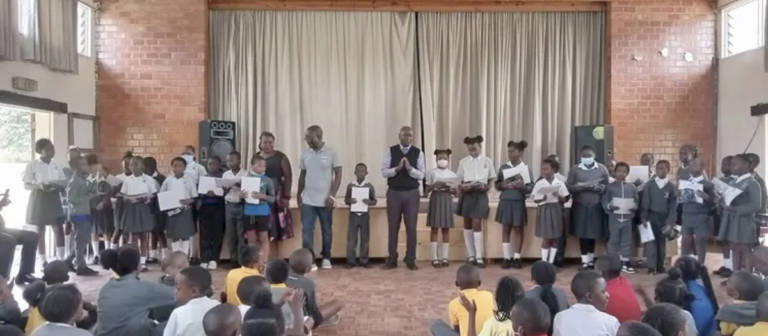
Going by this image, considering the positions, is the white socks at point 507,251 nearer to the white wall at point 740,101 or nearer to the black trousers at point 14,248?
the white wall at point 740,101

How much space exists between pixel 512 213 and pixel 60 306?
18.0ft

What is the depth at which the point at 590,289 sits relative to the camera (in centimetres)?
322

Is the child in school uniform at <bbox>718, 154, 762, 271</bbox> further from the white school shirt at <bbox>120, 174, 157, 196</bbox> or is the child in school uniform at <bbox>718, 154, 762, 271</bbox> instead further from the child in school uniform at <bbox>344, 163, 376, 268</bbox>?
the white school shirt at <bbox>120, 174, 157, 196</bbox>

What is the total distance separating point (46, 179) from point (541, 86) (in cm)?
727

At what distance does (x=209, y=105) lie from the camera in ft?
35.0

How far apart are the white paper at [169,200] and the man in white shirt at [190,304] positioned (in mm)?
3927

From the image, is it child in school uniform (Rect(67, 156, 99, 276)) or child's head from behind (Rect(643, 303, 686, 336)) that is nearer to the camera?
child's head from behind (Rect(643, 303, 686, 336))

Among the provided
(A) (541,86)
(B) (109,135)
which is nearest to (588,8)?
(A) (541,86)

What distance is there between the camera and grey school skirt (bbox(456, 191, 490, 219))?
7590 millimetres

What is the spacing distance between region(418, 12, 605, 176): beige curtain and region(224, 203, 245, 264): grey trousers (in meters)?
4.38

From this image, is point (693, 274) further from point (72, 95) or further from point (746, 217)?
point (72, 95)

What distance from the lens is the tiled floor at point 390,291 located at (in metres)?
5.05

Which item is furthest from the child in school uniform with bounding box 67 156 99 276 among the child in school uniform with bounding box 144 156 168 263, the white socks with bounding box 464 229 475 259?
the white socks with bounding box 464 229 475 259

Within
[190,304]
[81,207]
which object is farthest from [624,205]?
[81,207]
